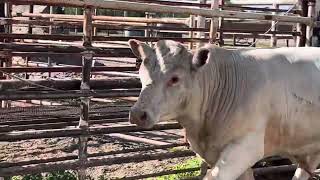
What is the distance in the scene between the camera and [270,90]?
4.70 metres

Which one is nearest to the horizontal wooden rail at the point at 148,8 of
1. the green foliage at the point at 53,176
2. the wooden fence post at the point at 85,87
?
the wooden fence post at the point at 85,87

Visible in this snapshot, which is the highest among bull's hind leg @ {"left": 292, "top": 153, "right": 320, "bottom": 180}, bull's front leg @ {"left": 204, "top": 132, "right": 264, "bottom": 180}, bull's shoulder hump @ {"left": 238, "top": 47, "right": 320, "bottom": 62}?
bull's shoulder hump @ {"left": 238, "top": 47, "right": 320, "bottom": 62}

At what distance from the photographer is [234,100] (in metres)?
4.63

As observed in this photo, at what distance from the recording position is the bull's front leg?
14.5 feet

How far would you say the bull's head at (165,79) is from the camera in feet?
13.5

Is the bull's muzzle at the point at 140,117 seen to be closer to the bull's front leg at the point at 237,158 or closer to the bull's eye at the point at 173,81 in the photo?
the bull's eye at the point at 173,81

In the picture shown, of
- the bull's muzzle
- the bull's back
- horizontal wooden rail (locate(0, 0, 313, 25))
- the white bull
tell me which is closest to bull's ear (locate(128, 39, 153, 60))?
the white bull

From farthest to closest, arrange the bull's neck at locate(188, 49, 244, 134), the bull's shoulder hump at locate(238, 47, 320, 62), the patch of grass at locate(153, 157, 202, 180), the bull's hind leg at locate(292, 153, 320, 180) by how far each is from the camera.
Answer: the patch of grass at locate(153, 157, 202, 180) < the bull's hind leg at locate(292, 153, 320, 180) < the bull's shoulder hump at locate(238, 47, 320, 62) < the bull's neck at locate(188, 49, 244, 134)

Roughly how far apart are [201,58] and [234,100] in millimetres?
536

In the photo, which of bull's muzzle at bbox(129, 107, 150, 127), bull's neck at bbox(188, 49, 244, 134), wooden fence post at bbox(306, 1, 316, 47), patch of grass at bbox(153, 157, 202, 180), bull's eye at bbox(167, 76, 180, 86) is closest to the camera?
bull's muzzle at bbox(129, 107, 150, 127)

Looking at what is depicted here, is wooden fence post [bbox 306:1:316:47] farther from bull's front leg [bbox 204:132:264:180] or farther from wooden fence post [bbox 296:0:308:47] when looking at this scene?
bull's front leg [bbox 204:132:264:180]

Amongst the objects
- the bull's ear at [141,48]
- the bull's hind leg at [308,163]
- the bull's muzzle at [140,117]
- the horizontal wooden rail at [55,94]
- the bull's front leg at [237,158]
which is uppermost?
the bull's ear at [141,48]

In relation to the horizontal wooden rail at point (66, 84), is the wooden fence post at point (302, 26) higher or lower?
higher

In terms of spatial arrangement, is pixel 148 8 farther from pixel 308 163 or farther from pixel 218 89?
pixel 308 163
